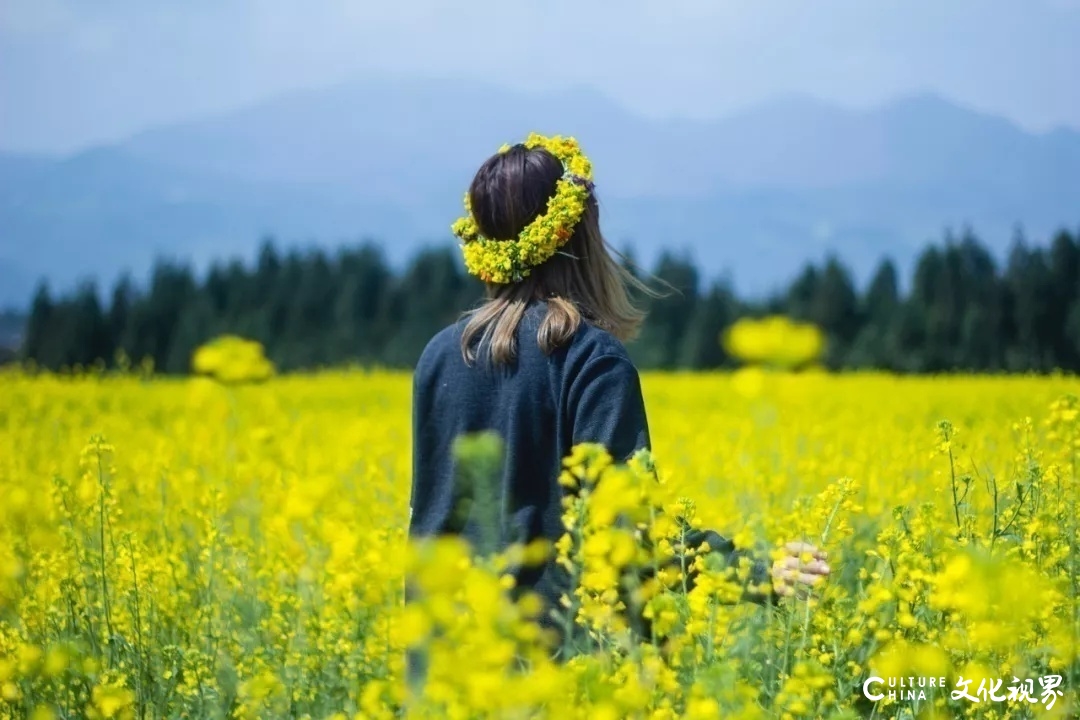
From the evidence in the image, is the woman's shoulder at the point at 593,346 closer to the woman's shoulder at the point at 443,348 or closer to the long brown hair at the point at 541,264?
the long brown hair at the point at 541,264

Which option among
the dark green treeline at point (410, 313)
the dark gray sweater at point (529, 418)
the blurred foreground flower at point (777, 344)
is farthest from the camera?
the dark green treeline at point (410, 313)

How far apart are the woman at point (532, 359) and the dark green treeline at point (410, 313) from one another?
12.6 m

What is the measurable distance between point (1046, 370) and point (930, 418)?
508 cm

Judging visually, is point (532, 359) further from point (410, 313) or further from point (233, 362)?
point (410, 313)

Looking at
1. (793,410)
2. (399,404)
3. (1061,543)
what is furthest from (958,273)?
(1061,543)

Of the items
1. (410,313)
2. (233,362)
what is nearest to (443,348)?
(233,362)

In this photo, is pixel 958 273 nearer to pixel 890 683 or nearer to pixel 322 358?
pixel 322 358

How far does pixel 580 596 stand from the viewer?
2301 millimetres

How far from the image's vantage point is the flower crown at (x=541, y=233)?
2511mm

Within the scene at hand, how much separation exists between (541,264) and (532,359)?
0.22m

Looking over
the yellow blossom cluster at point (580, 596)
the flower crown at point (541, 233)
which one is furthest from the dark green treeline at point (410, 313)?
the flower crown at point (541, 233)

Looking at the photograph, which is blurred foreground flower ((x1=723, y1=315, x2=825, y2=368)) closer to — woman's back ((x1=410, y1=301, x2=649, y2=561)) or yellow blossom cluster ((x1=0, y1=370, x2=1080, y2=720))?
yellow blossom cluster ((x1=0, y1=370, x2=1080, y2=720))

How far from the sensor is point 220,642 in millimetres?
3111

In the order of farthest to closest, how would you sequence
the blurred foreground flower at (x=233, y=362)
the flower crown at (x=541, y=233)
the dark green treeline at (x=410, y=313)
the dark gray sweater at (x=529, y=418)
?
the dark green treeline at (x=410, y=313) < the blurred foreground flower at (x=233, y=362) < the flower crown at (x=541, y=233) < the dark gray sweater at (x=529, y=418)
